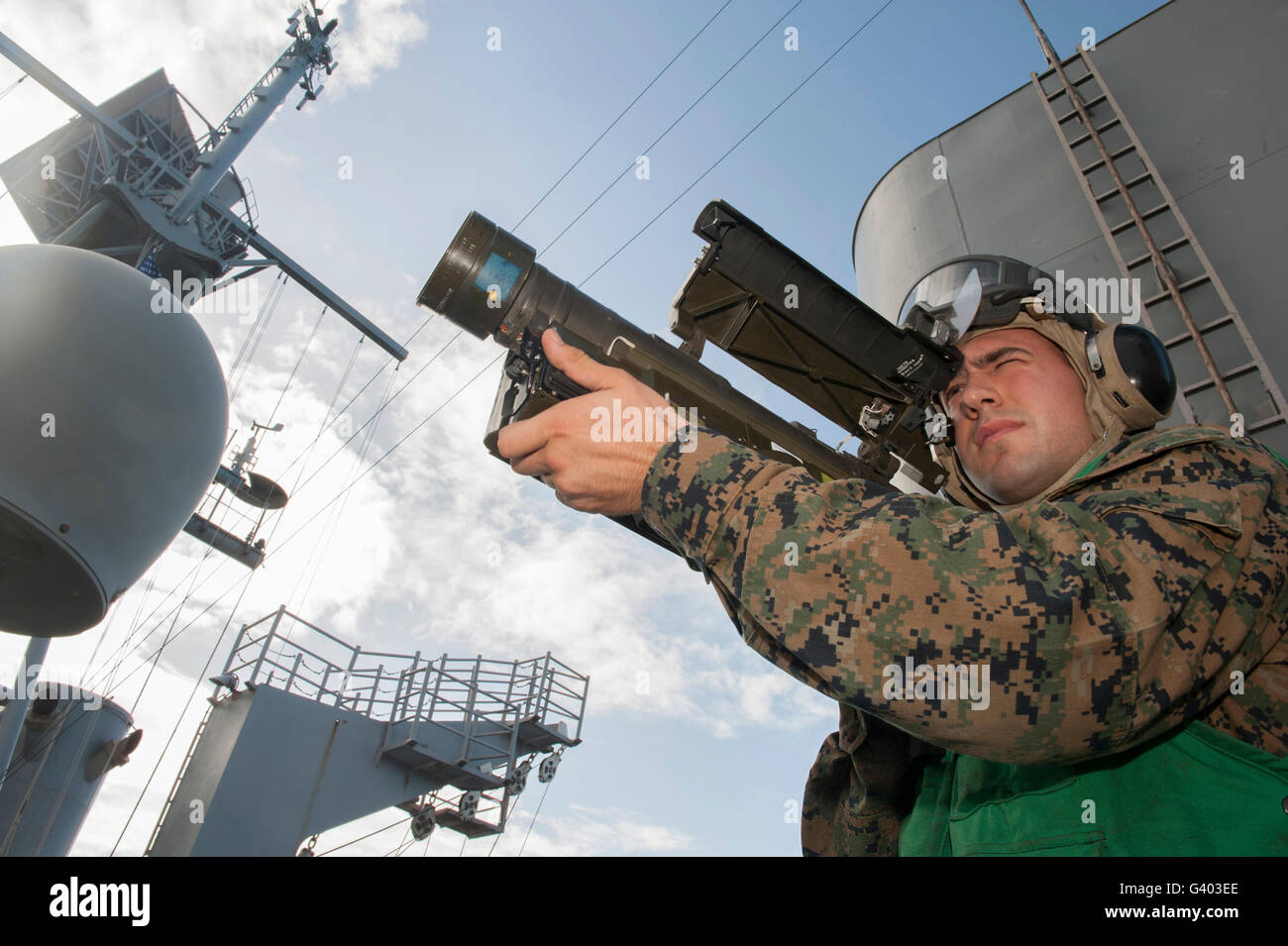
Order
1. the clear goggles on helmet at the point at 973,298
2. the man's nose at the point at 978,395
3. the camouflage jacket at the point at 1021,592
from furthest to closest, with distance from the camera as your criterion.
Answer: the clear goggles on helmet at the point at 973,298 → the man's nose at the point at 978,395 → the camouflage jacket at the point at 1021,592

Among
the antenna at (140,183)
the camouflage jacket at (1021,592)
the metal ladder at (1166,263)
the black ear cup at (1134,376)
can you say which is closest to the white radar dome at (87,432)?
the camouflage jacket at (1021,592)

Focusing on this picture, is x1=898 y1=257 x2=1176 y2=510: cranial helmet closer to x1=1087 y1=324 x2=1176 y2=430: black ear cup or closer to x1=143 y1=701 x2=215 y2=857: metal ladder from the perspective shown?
x1=1087 y1=324 x2=1176 y2=430: black ear cup

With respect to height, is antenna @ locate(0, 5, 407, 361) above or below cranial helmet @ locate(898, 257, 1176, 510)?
above

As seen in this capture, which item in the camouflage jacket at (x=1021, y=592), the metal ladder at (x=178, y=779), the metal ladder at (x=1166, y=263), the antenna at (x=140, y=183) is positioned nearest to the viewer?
the camouflage jacket at (x=1021, y=592)

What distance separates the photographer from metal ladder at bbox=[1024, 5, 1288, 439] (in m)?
5.17

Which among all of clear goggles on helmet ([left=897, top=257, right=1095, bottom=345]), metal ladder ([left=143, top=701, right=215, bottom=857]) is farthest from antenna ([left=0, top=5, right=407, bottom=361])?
clear goggles on helmet ([left=897, top=257, right=1095, bottom=345])

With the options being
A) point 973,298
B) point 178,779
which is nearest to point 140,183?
point 178,779

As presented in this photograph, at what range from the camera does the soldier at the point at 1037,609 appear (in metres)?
1.07

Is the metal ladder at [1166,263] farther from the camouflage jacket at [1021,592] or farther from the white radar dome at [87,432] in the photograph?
the white radar dome at [87,432]

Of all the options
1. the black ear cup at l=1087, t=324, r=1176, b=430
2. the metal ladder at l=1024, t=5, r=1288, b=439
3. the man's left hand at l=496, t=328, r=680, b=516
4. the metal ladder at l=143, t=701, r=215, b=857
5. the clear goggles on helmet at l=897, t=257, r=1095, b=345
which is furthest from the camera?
the metal ladder at l=143, t=701, r=215, b=857

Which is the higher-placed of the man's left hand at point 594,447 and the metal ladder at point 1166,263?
the metal ladder at point 1166,263

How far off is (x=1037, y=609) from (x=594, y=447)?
2.78 feet

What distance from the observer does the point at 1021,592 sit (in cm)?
108
